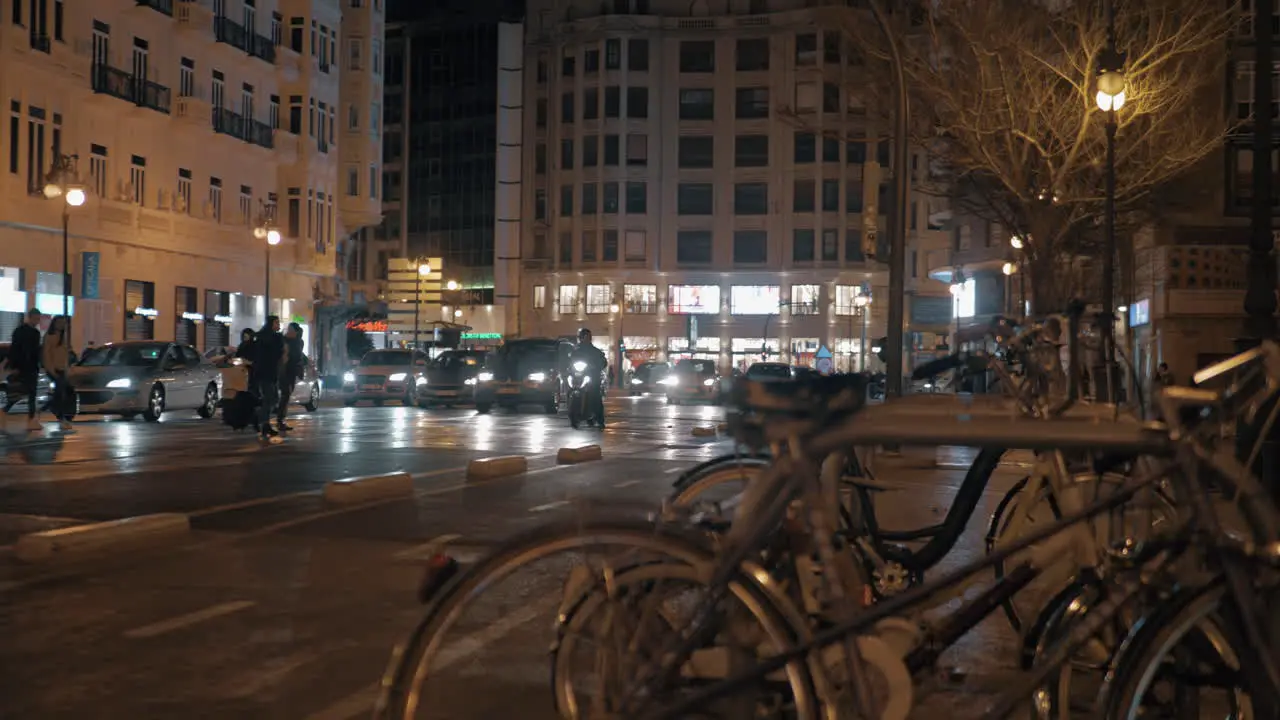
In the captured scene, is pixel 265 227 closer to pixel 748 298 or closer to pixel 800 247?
pixel 748 298

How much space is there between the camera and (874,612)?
363 cm

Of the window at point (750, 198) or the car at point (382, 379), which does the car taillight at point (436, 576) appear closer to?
the car at point (382, 379)

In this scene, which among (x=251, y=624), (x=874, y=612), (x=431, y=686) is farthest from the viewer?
(x=251, y=624)

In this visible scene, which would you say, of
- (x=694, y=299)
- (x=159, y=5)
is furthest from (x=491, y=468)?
(x=694, y=299)

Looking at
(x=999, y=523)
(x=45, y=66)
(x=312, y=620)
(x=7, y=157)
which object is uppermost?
(x=45, y=66)

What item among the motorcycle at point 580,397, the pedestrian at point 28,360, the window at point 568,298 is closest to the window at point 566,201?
the window at point 568,298

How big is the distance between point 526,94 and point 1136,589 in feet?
294

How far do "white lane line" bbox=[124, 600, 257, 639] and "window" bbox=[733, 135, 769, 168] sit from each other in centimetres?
7989

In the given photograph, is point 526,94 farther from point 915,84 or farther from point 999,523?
point 999,523

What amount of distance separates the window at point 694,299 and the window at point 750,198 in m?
4.78

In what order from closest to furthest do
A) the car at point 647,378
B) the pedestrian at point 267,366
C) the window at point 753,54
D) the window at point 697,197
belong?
the pedestrian at point 267,366, the car at point 647,378, the window at point 753,54, the window at point 697,197

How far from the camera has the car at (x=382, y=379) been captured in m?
44.3

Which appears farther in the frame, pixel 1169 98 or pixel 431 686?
pixel 1169 98

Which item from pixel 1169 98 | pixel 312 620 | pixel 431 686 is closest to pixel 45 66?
pixel 1169 98
